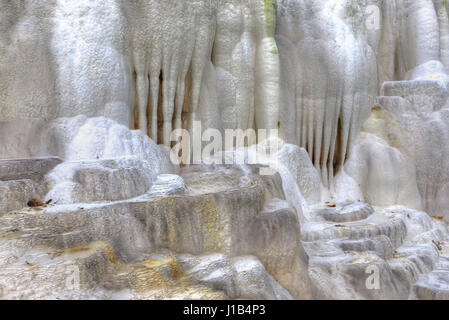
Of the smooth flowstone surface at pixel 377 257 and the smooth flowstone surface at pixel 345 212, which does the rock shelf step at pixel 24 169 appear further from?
the smooth flowstone surface at pixel 345 212

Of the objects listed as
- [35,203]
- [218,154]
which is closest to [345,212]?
[218,154]

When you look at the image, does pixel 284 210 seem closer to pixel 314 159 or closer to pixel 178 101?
pixel 178 101

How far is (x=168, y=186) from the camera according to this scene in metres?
4.04

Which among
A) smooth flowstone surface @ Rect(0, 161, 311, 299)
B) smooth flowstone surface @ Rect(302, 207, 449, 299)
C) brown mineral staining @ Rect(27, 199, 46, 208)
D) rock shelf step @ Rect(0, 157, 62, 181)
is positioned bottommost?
smooth flowstone surface @ Rect(302, 207, 449, 299)

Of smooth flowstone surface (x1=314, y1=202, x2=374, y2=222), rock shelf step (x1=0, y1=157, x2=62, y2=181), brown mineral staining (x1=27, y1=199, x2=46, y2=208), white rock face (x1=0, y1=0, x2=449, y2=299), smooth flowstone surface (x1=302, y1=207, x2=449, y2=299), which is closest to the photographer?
white rock face (x1=0, y1=0, x2=449, y2=299)

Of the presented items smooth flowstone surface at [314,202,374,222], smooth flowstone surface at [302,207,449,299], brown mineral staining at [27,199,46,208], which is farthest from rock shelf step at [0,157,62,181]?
smooth flowstone surface at [314,202,374,222]

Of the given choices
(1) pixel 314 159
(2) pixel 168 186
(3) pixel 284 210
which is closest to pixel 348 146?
(1) pixel 314 159

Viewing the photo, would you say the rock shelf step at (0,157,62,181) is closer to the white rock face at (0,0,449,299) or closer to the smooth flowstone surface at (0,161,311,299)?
the white rock face at (0,0,449,299)

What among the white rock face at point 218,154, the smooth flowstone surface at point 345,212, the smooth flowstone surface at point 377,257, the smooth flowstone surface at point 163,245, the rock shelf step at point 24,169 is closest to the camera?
the smooth flowstone surface at point 163,245

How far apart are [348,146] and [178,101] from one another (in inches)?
155

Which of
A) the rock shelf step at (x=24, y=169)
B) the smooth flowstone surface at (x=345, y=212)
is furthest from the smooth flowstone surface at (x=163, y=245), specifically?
the smooth flowstone surface at (x=345, y=212)

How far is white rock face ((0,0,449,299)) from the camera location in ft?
10.1

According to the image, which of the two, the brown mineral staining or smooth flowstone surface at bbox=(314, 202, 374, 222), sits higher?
the brown mineral staining

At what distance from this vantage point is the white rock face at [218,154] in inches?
121
